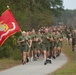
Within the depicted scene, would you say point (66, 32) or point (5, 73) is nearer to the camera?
point (5, 73)

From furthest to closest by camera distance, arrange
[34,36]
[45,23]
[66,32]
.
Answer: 1. [45,23]
2. [66,32]
3. [34,36]

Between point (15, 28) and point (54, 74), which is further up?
point (15, 28)

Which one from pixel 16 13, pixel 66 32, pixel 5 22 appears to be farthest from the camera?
pixel 66 32

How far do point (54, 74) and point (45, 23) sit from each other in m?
36.2

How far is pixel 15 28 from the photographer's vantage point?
2016cm

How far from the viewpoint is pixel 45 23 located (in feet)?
173

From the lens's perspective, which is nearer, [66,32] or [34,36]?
[34,36]

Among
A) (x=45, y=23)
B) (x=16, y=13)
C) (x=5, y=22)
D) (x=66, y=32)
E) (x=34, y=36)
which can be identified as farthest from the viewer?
(x=45, y=23)

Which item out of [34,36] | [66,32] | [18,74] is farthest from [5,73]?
[66,32]

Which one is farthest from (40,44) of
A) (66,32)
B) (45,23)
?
(45,23)

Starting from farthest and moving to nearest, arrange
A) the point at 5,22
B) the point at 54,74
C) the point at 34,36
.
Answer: the point at 34,36 → the point at 5,22 → the point at 54,74

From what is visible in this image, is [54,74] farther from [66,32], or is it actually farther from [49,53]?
[66,32]

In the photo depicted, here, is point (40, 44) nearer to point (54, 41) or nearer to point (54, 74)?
point (54, 41)

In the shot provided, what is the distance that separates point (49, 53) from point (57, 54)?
7.30 feet
